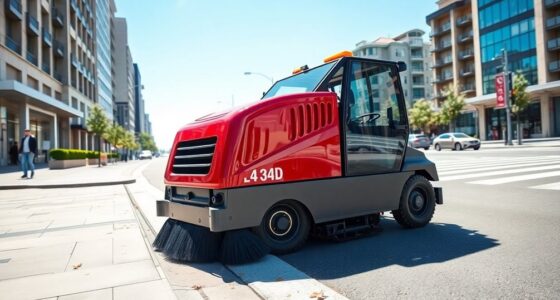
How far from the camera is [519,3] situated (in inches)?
1748

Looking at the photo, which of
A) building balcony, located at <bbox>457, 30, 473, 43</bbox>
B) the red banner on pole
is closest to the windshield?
the red banner on pole

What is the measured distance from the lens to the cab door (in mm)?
4465

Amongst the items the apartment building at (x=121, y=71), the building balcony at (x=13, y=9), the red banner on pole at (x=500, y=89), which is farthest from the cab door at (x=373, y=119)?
the apartment building at (x=121, y=71)

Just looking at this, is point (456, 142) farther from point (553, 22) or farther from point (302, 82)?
point (302, 82)

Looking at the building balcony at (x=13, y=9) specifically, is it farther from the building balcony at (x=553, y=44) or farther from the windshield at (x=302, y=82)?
the building balcony at (x=553, y=44)

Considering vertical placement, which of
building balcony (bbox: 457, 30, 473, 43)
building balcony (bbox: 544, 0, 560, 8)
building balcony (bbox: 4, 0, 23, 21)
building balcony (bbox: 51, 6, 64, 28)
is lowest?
building balcony (bbox: 4, 0, 23, 21)

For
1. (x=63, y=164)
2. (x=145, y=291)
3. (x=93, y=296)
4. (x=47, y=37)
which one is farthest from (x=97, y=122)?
(x=145, y=291)

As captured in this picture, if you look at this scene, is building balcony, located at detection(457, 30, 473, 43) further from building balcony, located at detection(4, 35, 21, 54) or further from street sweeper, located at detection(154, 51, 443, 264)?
street sweeper, located at detection(154, 51, 443, 264)

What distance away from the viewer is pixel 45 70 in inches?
1379

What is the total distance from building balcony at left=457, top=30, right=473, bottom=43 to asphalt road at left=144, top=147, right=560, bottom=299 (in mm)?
56004

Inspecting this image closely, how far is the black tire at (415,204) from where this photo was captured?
16.3 feet

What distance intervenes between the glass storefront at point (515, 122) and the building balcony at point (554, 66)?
12.3 ft

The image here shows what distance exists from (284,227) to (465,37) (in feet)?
199

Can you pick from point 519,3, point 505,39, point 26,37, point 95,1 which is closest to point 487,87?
point 505,39
